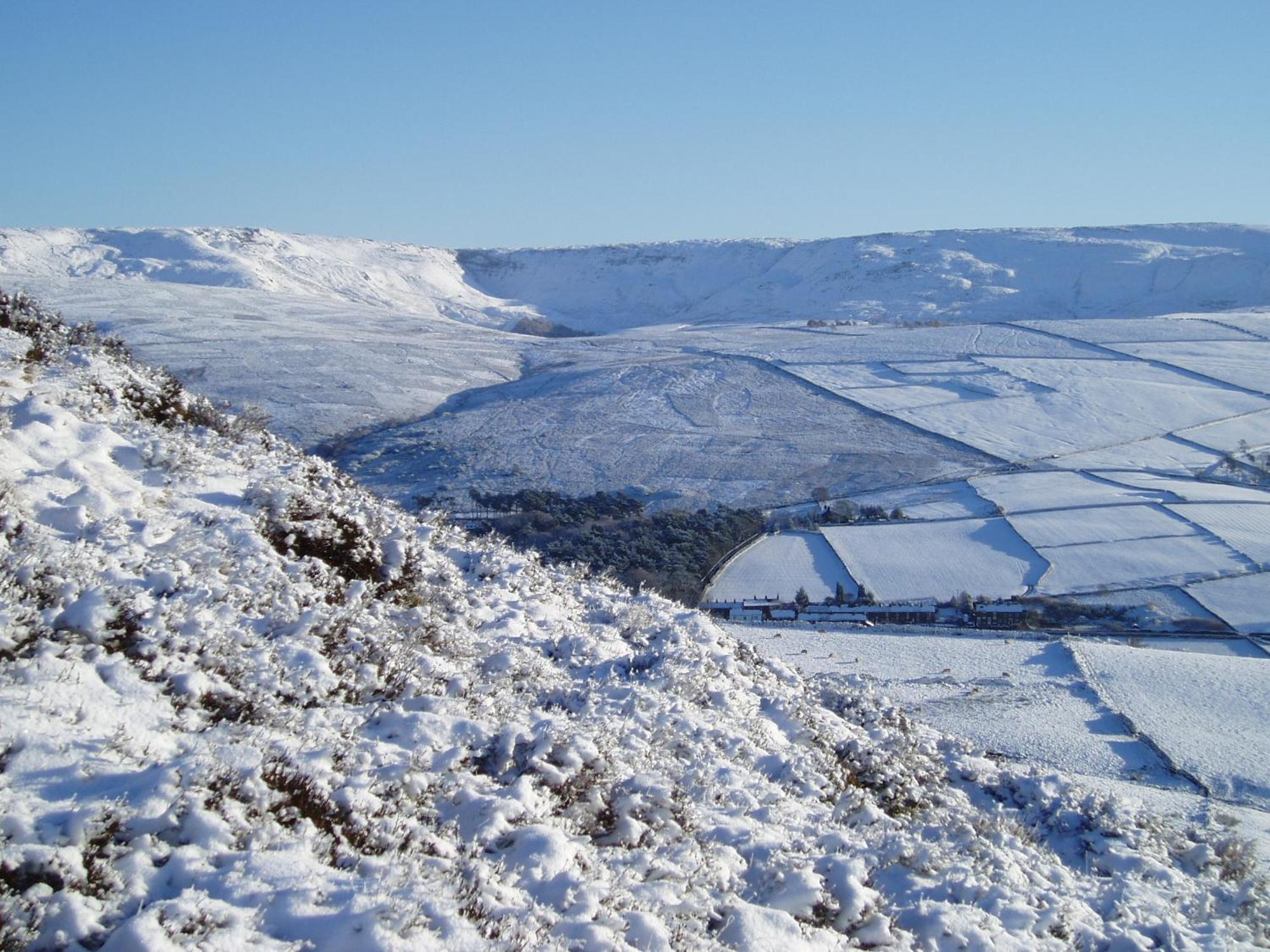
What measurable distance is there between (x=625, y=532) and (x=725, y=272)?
108m

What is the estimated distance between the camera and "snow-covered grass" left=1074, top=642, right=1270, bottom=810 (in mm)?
10133

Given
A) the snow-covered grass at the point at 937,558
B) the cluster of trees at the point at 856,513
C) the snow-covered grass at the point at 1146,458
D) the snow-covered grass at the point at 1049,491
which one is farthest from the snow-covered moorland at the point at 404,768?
the snow-covered grass at the point at 1146,458

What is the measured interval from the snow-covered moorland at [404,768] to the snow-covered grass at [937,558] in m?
15.0

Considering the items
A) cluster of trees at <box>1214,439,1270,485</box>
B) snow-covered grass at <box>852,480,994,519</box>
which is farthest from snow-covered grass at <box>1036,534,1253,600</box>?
cluster of trees at <box>1214,439,1270,485</box>

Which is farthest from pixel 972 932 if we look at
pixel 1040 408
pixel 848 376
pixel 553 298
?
pixel 553 298

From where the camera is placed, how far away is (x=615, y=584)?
11.2 meters

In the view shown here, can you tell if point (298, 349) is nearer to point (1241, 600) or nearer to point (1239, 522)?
point (1239, 522)

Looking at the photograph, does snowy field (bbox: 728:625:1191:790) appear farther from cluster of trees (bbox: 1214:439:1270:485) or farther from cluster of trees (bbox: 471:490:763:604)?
cluster of trees (bbox: 1214:439:1270:485)

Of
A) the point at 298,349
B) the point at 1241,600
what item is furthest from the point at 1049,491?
the point at 298,349

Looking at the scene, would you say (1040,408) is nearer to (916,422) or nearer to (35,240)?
(916,422)

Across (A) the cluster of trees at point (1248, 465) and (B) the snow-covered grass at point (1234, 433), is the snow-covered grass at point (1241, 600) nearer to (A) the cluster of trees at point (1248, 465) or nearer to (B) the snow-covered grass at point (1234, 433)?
(A) the cluster of trees at point (1248, 465)

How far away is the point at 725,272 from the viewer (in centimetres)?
12988

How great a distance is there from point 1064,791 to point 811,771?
→ 2407mm

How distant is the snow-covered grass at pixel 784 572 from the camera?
74.8ft
